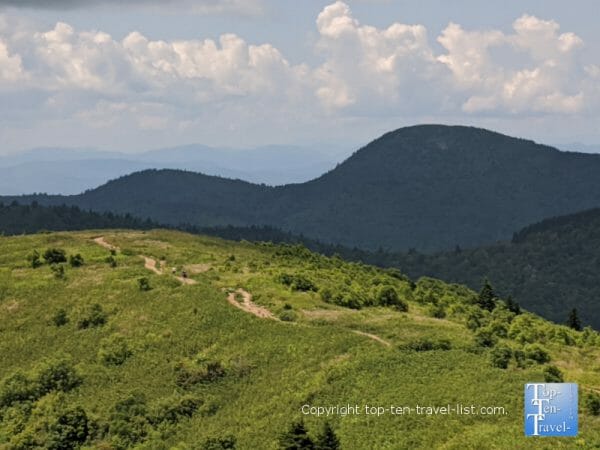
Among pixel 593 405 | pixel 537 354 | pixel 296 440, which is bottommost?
pixel 296 440

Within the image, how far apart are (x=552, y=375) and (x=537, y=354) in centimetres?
735

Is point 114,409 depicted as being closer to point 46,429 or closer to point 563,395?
point 46,429

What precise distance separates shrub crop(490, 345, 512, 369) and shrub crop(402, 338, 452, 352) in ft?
12.6

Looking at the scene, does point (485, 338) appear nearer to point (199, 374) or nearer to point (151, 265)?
point (199, 374)

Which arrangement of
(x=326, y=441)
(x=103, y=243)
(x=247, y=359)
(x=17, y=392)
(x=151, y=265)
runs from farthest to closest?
(x=103, y=243), (x=151, y=265), (x=17, y=392), (x=247, y=359), (x=326, y=441)

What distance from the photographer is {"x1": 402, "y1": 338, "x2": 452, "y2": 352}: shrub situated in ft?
187

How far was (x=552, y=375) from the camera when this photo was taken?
5016cm

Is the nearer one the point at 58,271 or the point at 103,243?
the point at 58,271

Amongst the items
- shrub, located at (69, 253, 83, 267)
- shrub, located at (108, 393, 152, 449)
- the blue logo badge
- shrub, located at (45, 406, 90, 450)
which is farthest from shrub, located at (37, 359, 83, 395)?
the blue logo badge

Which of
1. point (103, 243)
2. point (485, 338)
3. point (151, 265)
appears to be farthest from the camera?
point (103, 243)

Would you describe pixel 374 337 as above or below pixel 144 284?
below

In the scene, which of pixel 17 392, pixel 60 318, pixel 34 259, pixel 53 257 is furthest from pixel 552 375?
pixel 34 259

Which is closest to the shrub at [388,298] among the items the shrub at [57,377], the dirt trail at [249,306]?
the dirt trail at [249,306]

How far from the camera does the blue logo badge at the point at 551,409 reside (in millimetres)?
42125
